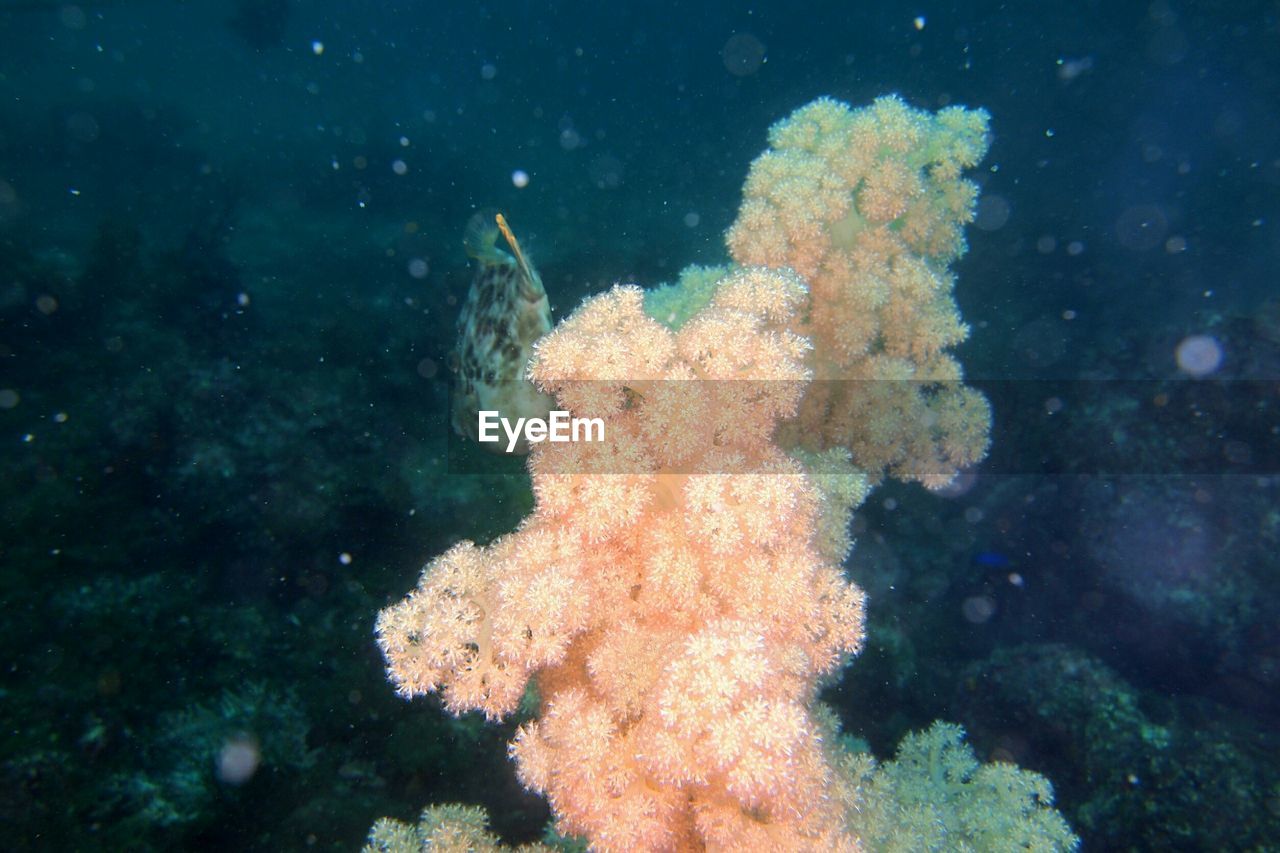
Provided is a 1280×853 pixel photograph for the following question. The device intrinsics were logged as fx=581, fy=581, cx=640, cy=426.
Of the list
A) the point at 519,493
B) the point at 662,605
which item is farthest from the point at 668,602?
the point at 519,493


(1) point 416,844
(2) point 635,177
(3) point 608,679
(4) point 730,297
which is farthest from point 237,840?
(2) point 635,177

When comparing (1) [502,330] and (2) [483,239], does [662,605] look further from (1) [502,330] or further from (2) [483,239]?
(2) [483,239]

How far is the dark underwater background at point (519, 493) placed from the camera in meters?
4.65

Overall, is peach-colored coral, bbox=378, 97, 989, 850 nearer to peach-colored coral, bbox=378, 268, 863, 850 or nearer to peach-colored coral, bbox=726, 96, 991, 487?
peach-colored coral, bbox=378, 268, 863, 850

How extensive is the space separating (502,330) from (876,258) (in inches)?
130

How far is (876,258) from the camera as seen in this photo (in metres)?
4.73

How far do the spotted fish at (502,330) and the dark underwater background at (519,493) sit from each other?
54.6 inches

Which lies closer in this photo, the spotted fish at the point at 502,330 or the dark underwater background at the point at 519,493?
the dark underwater background at the point at 519,493

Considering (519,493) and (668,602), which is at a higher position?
(519,493)

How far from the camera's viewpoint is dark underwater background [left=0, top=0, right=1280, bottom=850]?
4.65m

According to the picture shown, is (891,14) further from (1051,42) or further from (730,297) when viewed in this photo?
(730,297)

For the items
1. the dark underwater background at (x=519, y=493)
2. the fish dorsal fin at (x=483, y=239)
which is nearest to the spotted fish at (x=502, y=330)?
the fish dorsal fin at (x=483, y=239)

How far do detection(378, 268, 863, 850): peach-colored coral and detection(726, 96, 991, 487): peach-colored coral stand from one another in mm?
1240

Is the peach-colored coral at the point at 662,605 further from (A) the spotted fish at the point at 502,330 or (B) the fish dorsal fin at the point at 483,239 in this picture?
(B) the fish dorsal fin at the point at 483,239
